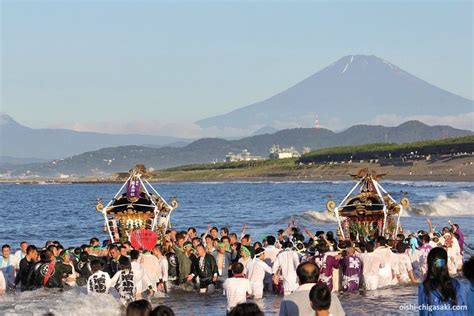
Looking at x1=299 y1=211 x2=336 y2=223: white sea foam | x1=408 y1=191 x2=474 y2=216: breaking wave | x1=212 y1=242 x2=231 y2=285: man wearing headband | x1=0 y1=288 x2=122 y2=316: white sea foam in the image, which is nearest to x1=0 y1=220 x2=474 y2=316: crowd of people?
x1=212 y1=242 x2=231 y2=285: man wearing headband

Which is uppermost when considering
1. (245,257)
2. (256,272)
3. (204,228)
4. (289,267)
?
(245,257)

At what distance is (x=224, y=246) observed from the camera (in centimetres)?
2153

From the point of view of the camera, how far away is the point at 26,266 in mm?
20422

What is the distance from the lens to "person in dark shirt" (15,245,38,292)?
800 inches

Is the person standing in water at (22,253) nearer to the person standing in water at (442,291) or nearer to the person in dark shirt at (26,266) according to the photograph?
the person in dark shirt at (26,266)

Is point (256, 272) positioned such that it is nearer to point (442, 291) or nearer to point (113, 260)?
point (113, 260)

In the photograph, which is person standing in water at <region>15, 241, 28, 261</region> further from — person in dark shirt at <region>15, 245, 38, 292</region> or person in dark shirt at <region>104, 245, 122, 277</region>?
person in dark shirt at <region>104, 245, 122, 277</region>

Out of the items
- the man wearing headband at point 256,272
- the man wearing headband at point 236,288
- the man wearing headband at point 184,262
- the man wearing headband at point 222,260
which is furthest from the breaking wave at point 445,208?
the man wearing headband at point 236,288

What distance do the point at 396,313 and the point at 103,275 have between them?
5.75 metres

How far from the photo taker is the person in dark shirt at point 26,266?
66.7 feet

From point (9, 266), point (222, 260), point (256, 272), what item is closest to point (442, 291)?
point (256, 272)

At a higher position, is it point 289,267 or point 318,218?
point 289,267

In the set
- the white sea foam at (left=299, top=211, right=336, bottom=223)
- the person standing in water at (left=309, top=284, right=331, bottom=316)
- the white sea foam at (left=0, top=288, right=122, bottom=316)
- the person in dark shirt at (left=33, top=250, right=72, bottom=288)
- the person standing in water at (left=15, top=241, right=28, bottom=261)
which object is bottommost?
the white sea foam at (left=0, top=288, right=122, bottom=316)

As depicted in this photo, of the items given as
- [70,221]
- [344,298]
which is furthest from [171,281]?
[70,221]
